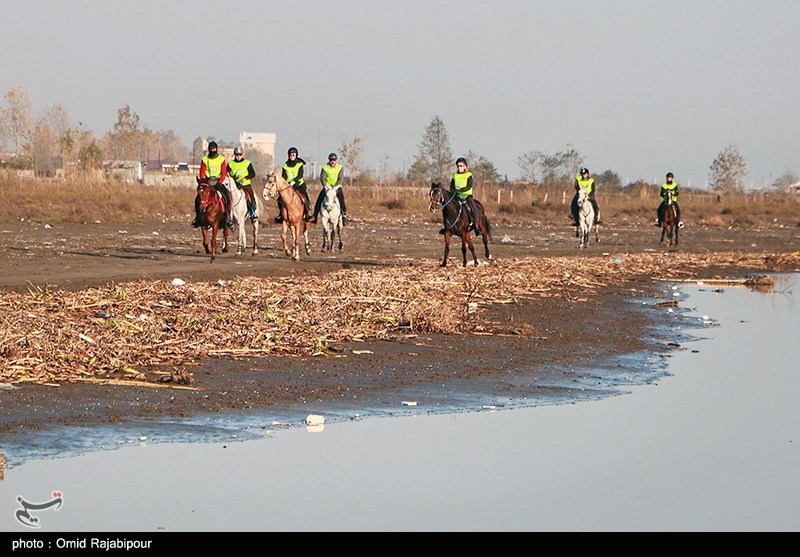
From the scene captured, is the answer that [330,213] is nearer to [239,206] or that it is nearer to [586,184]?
[239,206]

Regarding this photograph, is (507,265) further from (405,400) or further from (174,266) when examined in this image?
(405,400)

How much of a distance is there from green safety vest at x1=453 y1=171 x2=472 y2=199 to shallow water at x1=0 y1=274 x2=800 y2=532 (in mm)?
13697

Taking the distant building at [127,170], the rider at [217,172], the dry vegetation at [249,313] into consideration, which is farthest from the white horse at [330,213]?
the distant building at [127,170]

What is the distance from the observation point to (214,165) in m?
26.9

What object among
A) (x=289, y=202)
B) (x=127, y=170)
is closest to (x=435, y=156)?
(x=127, y=170)

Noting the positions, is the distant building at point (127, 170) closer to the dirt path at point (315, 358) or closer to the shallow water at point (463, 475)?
the dirt path at point (315, 358)

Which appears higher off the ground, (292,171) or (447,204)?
(292,171)

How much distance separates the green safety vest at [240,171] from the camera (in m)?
28.1

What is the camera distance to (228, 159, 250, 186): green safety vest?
2808 centimetres

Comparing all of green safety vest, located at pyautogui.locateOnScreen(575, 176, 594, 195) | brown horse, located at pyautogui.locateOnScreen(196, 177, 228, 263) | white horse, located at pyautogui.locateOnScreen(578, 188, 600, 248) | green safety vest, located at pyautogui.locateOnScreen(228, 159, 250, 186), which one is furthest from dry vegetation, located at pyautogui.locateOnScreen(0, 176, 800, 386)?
green safety vest, located at pyautogui.locateOnScreen(228, 159, 250, 186)

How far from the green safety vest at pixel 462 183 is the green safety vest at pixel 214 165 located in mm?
4580

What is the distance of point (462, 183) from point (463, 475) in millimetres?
17362
